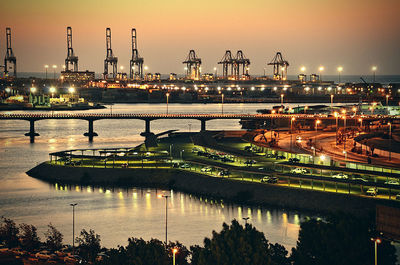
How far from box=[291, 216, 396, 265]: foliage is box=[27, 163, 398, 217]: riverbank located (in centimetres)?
784

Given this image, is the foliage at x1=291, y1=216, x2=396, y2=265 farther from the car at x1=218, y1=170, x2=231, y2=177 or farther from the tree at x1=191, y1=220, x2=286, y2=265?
the car at x1=218, y1=170, x2=231, y2=177

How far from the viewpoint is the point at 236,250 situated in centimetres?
1844

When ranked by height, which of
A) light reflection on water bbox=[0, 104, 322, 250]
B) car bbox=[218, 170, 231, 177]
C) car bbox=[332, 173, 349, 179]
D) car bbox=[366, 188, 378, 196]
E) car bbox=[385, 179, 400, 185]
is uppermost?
car bbox=[332, 173, 349, 179]

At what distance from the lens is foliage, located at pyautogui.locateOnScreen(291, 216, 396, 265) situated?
18.7 m

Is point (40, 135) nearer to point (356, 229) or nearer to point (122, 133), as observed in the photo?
point (122, 133)

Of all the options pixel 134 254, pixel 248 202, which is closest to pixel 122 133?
pixel 248 202

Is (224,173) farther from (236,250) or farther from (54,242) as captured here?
(236,250)

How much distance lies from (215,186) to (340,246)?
1527cm

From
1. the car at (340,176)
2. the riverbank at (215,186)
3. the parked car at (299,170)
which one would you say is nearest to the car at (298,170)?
the parked car at (299,170)

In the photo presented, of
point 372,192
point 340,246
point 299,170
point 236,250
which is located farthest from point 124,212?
point 340,246

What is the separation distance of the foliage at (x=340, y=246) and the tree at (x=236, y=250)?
3.04ft

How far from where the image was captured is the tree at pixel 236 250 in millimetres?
18047

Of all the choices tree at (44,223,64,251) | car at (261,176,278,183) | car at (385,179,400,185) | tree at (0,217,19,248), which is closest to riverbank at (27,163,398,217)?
car at (261,176,278,183)

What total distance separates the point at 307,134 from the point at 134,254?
113 ft
